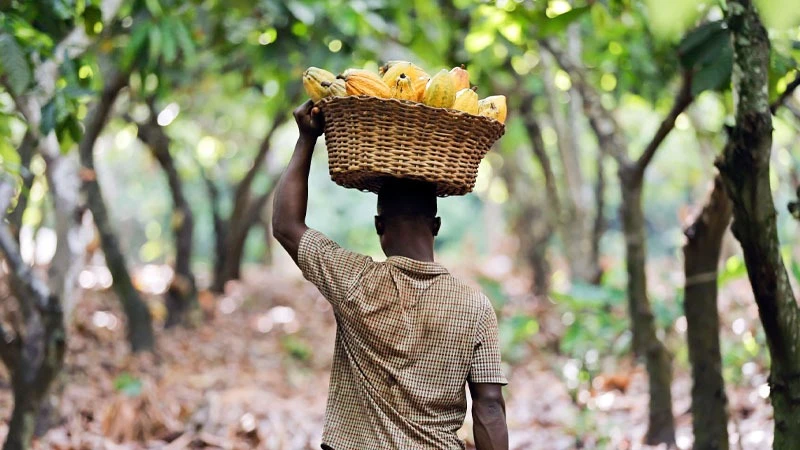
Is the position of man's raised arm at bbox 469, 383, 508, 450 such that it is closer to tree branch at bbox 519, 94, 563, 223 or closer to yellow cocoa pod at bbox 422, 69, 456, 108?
yellow cocoa pod at bbox 422, 69, 456, 108

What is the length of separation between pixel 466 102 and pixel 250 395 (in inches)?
167

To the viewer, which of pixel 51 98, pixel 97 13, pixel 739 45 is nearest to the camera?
pixel 739 45

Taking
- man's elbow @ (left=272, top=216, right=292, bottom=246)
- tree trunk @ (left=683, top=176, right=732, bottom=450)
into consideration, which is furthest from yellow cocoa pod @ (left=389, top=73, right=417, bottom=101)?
tree trunk @ (left=683, top=176, right=732, bottom=450)

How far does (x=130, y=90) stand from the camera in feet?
28.7

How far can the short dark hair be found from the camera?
8.51ft

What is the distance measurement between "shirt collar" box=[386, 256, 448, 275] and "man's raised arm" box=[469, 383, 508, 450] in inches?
12.7

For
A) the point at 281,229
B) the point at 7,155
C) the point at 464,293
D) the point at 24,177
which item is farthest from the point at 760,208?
the point at 24,177

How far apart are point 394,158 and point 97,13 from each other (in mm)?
1916

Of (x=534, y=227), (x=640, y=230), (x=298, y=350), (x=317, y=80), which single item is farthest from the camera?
(x=534, y=227)

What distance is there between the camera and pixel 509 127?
10.1 meters

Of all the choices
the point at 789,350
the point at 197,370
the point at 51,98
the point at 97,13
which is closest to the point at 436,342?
the point at 789,350

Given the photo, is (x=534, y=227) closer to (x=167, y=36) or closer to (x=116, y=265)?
(x=116, y=265)

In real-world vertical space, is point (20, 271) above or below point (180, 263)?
above

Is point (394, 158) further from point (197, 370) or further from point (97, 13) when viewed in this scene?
point (197, 370)
